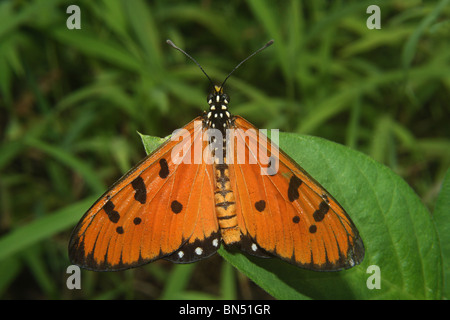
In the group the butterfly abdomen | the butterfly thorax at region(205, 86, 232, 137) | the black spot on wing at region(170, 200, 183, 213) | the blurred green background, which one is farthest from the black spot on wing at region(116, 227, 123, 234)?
the blurred green background

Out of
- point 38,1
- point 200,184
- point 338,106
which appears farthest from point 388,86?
point 38,1

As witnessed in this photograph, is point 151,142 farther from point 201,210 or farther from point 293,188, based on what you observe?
point 293,188

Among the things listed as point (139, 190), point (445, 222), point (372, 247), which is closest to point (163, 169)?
point (139, 190)

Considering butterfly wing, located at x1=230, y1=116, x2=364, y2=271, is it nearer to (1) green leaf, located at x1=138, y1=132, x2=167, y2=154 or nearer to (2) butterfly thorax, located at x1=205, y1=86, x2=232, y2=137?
(2) butterfly thorax, located at x1=205, y1=86, x2=232, y2=137

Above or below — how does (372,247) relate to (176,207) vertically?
below

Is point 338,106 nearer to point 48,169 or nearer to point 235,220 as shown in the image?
point 235,220
